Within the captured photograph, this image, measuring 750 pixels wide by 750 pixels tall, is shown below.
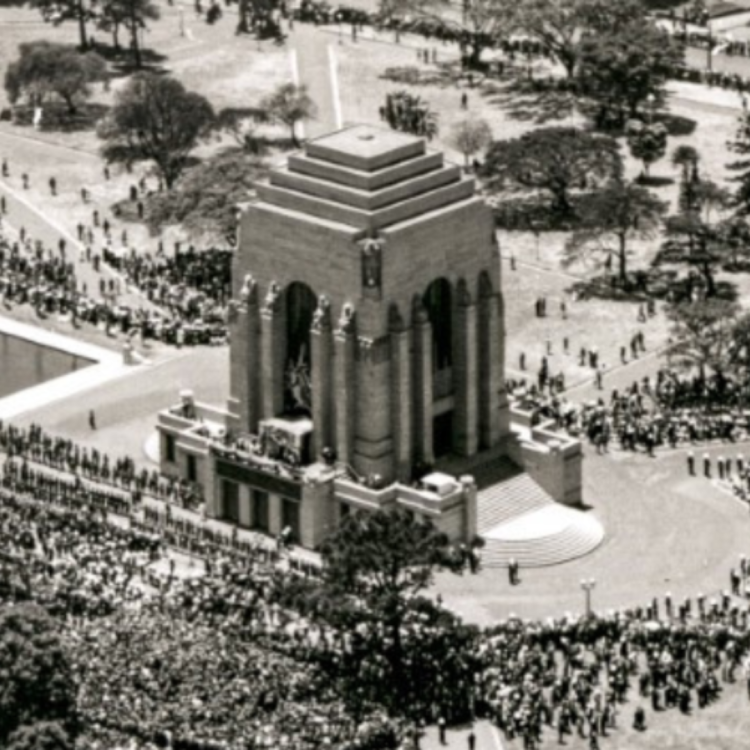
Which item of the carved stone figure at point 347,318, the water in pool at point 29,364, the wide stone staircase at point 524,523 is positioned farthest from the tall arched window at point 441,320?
the water in pool at point 29,364

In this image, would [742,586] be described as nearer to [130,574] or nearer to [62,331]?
[130,574]

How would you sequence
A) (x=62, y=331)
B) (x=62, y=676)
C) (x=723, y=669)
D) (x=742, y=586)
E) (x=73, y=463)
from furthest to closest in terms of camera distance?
(x=62, y=331)
(x=73, y=463)
(x=742, y=586)
(x=723, y=669)
(x=62, y=676)

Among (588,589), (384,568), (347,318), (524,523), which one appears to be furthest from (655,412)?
(384,568)

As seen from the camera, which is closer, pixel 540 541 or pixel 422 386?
pixel 540 541

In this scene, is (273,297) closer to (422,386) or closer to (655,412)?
(422,386)

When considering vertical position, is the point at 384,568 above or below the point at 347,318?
below

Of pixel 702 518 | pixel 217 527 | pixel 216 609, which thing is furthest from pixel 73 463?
pixel 702 518

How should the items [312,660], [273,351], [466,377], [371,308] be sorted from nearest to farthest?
[312,660]
[371,308]
[273,351]
[466,377]
